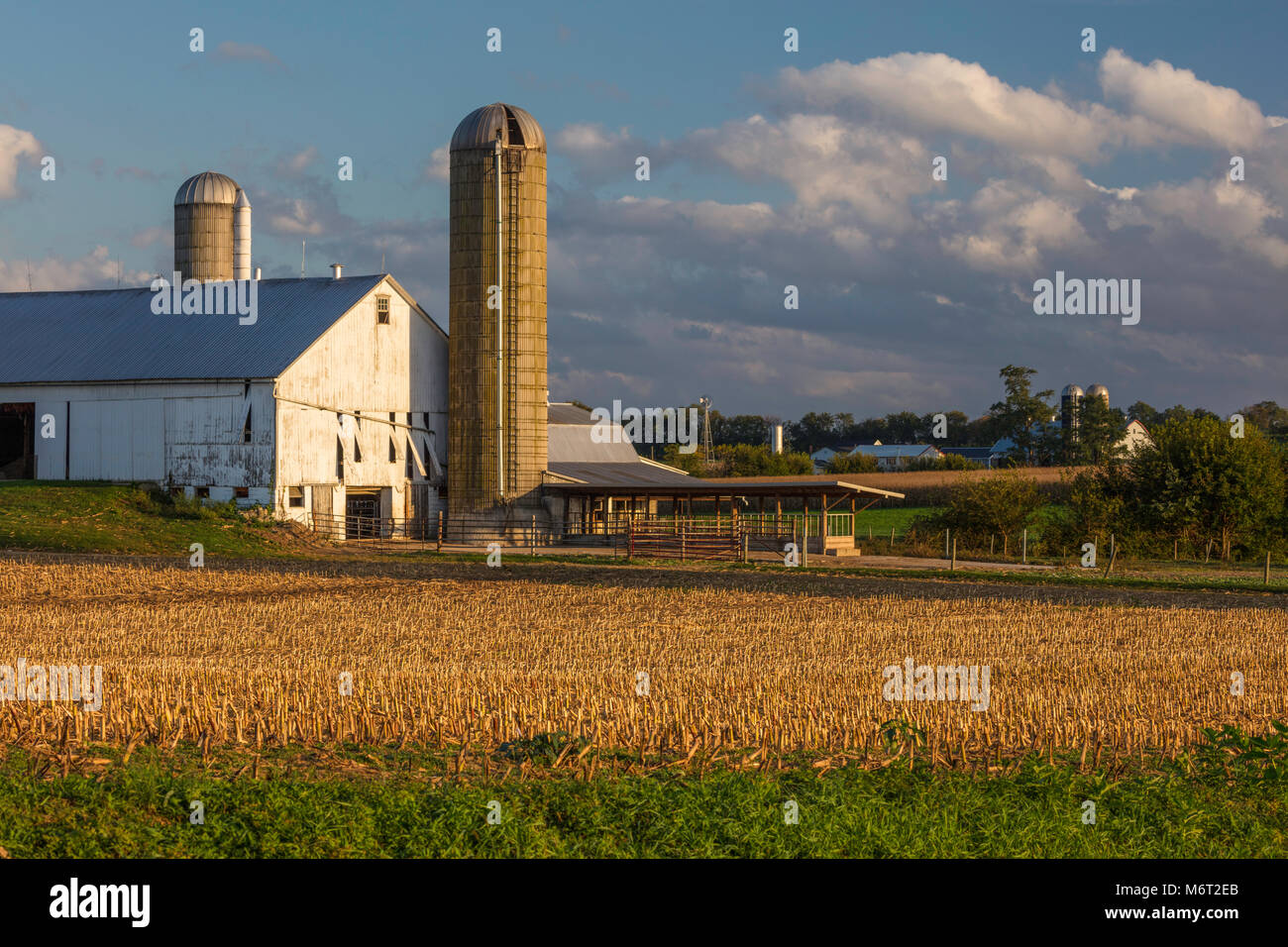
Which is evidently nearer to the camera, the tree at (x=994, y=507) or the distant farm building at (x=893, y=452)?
the tree at (x=994, y=507)

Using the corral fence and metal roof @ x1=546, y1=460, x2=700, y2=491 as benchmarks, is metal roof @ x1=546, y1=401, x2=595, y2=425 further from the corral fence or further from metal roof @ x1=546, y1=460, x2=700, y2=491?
the corral fence

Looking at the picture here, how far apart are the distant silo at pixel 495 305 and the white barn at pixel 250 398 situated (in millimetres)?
2056

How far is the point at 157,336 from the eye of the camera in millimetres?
54562

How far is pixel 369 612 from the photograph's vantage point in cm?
2742

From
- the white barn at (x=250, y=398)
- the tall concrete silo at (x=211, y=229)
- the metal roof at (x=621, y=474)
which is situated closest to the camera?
the white barn at (x=250, y=398)

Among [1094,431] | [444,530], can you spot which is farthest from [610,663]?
[1094,431]

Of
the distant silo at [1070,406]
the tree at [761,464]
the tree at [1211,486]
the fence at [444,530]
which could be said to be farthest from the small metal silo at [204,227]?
the distant silo at [1070,406]

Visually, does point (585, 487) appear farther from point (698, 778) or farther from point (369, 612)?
point (698, 778)

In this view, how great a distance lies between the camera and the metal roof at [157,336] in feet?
170

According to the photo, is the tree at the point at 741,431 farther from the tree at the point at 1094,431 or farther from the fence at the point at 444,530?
the fence at the point at 444,530

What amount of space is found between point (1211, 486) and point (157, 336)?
43.6 m

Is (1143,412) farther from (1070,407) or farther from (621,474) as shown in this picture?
(621,474)

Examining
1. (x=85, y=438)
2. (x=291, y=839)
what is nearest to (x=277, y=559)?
(x=85, y=438)
